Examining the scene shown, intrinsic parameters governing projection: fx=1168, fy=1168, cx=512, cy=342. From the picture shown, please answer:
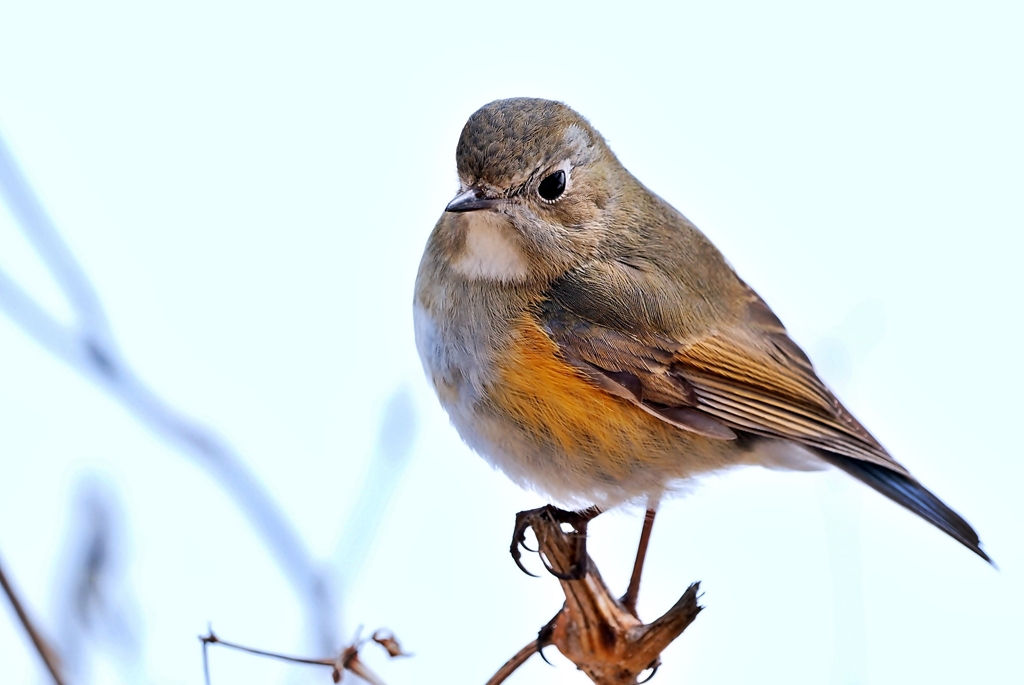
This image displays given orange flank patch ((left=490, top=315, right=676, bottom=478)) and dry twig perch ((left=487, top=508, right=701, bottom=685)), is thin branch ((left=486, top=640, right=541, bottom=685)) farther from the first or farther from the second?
orange flank patch ((left=490, top=315, right=676, bottom=478))

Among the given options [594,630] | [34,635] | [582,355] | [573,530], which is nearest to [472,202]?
[582,355]

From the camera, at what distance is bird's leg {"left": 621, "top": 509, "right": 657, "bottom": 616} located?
2992 millimetres

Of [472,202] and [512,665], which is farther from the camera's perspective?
[472,202]

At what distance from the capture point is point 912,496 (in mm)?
2941

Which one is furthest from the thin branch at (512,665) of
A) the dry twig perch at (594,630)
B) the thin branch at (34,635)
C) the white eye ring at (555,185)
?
the white eye ring at (555,185)

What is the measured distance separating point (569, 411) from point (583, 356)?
0.18m

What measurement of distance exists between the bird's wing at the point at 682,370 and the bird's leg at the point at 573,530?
0.36m

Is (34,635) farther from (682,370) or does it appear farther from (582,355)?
(682,370)

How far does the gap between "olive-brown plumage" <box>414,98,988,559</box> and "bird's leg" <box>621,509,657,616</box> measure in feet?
0.58

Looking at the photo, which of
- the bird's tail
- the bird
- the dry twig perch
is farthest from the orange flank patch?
the bird's tail

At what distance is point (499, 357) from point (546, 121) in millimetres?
643

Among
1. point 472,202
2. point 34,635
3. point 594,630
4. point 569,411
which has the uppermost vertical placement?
point 472,202

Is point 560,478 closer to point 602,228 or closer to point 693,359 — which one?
point 693,359

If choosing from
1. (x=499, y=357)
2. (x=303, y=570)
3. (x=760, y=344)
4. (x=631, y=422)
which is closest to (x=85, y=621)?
(x=303, y=570)
